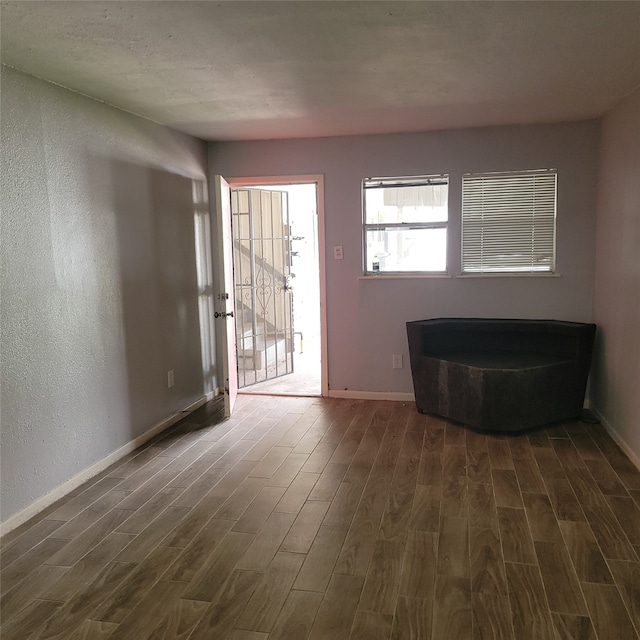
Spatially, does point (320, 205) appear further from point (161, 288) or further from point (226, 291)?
point (161, 288)

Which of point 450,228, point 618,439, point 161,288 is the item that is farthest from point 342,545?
point 450,228

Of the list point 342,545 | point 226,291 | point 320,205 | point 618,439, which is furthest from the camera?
point 320,205

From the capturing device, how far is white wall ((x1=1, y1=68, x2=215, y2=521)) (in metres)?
2.68

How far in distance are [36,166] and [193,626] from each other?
90.4 inches

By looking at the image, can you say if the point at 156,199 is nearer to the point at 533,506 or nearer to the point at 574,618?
the point at 533,506

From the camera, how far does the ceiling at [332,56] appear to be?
2.13 meters

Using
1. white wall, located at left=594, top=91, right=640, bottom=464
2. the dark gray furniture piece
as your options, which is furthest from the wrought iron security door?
white wall, located at left=594, top=91, right=640, bottom=464

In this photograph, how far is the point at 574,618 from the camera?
75.6 inches

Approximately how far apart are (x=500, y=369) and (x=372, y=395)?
131cm

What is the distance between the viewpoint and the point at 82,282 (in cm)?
317

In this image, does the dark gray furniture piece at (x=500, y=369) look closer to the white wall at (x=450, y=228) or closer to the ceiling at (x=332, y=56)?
the white wall at (x=450, y=228)

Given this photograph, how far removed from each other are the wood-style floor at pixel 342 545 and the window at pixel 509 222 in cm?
145

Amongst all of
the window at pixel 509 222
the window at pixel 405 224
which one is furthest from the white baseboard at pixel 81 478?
the window at pixel 509 222

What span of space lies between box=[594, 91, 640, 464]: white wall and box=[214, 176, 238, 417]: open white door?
2.78 m
